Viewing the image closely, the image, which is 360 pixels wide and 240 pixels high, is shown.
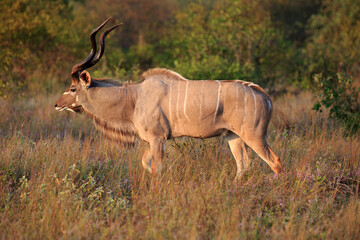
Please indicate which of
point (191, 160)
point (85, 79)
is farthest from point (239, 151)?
point (85, 79)

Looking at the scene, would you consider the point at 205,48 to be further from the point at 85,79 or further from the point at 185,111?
the point at 185,111

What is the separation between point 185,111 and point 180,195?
3.48 ft

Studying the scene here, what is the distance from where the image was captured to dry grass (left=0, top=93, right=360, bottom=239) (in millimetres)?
3328

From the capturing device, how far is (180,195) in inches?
155

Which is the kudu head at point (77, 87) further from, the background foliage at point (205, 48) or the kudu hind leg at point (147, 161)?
the background foliage at point (205, 48)

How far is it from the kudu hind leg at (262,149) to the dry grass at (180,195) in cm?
13

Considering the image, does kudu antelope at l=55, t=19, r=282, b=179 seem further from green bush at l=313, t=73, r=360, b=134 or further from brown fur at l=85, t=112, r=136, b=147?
green bush at l=313, t=73, r=360, b=134

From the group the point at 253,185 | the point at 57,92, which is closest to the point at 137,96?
the point at 253,185

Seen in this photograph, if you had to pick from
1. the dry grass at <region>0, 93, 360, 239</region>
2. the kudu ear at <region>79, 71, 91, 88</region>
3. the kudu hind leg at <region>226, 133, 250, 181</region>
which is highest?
the kudu ear at <region>79, 71, 91, 88</region>

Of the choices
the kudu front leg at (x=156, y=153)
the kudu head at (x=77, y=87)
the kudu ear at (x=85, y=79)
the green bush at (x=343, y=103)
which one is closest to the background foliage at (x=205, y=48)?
the green bush at (x=343, y=103)

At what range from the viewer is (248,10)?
37.0 feet

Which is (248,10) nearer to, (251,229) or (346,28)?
(346,28)

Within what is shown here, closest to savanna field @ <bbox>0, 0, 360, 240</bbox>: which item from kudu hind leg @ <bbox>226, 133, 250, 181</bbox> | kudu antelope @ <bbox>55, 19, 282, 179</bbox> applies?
kudu hind leg @ <bbox>226, 133, 250, 181</bbox>

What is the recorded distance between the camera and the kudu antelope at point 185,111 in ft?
14.5
